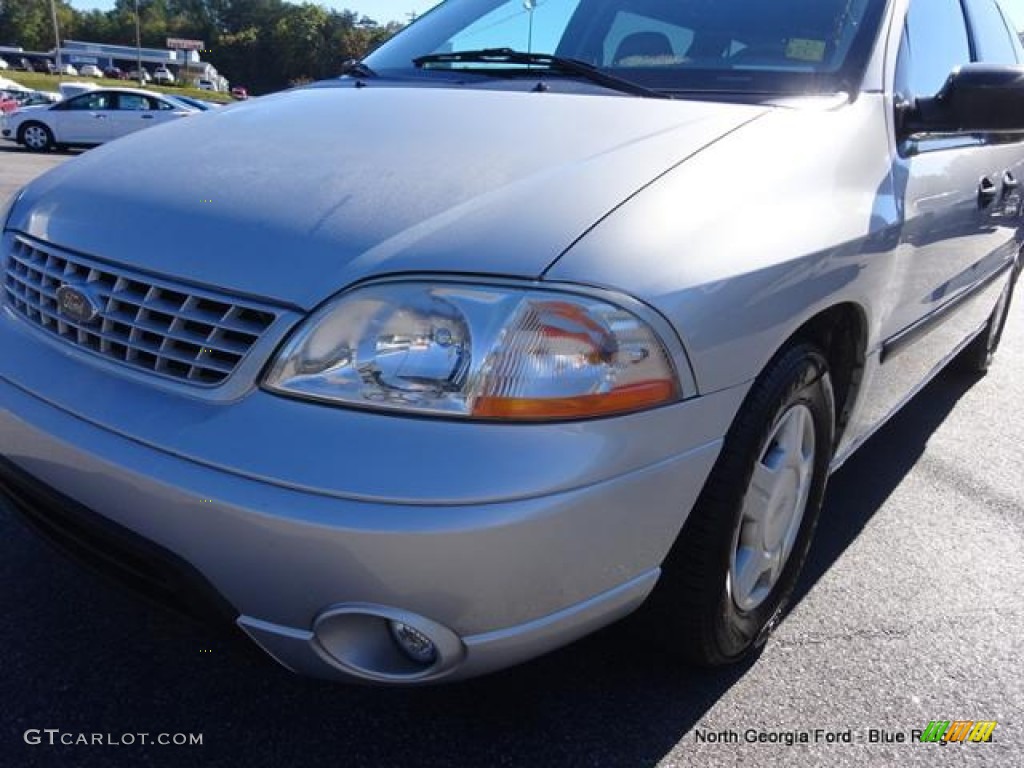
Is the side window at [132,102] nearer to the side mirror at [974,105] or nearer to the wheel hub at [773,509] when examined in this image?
the side mirror at [974,105]

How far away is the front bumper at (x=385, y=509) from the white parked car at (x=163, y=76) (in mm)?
83486

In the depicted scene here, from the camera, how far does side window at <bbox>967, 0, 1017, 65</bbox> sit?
3.31 meters

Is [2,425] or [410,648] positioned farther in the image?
[2,425]

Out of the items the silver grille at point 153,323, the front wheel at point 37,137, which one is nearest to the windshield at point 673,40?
the silver grille at point 153,323

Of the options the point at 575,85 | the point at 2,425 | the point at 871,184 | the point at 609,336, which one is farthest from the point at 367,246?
the point at 871,184

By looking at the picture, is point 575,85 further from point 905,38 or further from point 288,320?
point 288,320

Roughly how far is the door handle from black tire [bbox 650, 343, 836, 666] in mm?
1076

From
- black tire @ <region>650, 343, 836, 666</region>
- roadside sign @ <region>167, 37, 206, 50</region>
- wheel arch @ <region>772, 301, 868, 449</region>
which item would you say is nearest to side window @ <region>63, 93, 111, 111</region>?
wheel arch @ <region>772, 301, 868, 449</region>

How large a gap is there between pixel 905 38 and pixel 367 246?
171cm

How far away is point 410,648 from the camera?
4.91 feet

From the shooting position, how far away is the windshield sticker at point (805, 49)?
2180mm

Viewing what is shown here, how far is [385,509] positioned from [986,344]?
4.16 metres

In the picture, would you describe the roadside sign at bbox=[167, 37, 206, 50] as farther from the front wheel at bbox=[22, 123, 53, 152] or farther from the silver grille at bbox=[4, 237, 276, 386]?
the silver grille at bbox=[4, 237, 276, 386]

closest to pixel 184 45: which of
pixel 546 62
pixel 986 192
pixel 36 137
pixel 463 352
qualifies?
pixel 36 137
